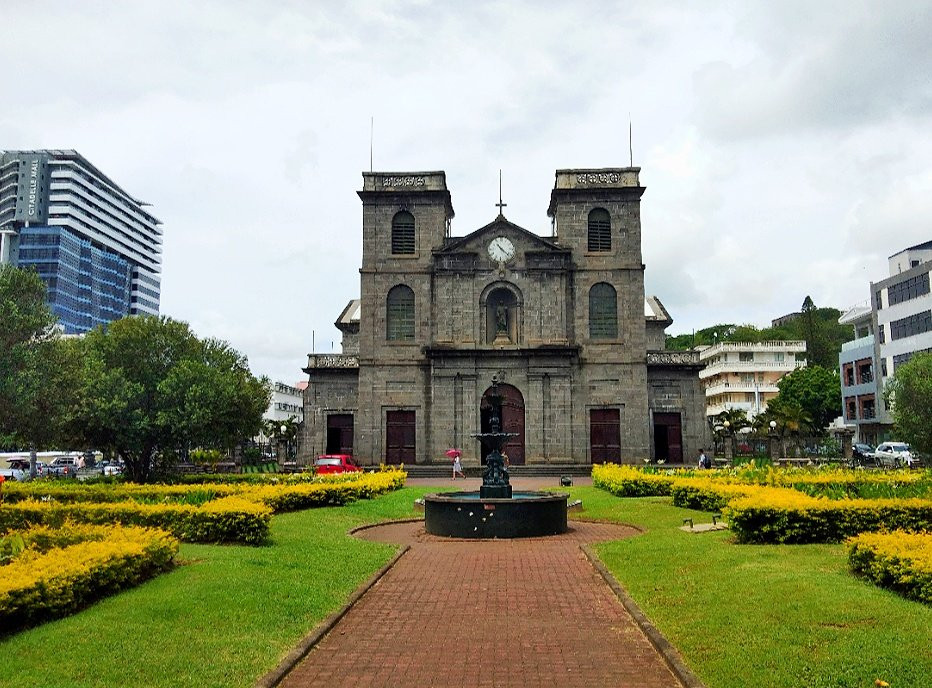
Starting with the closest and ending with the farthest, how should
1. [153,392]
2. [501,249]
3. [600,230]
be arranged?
[153,392] < [501,249] < [600,230]

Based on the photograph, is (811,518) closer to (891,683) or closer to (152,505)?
(891,683)

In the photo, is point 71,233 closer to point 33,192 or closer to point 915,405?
point 33,192

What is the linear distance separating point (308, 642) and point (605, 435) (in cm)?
3603

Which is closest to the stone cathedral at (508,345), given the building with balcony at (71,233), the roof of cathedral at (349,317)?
the roof of cathedral at (349,317)

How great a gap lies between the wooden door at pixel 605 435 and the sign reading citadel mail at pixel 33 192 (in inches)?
4857

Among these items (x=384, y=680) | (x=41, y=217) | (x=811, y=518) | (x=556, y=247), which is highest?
(x=41, y=217)

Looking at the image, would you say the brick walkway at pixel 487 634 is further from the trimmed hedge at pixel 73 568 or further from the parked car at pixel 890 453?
the parked car at pixel 890 453

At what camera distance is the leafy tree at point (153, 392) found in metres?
27.2

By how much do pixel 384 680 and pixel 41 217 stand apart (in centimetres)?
14931

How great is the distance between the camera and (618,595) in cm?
1109

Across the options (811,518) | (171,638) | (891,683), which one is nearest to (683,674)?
(891,683)

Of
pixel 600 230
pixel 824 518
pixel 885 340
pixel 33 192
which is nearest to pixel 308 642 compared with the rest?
pixel 824 518

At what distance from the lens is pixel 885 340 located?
58125mm

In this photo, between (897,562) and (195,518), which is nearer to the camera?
(897,562)
